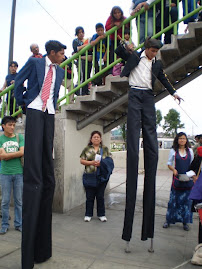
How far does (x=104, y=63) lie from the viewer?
19.6ft

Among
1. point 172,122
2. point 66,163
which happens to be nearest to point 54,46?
point 66,163

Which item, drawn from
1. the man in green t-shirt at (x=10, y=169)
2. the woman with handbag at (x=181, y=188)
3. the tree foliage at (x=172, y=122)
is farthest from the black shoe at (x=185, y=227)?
the tree foliage at (x=172, y=122)

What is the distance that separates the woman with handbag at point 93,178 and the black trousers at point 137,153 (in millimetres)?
1797

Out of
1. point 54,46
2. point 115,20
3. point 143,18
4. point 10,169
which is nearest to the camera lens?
point 54,46

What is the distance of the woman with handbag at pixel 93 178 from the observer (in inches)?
203

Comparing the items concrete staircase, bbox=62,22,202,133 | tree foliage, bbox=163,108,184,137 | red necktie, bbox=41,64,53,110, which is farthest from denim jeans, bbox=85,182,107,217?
tree foliage, bbox=163,108,184,137

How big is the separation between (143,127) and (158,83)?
9.82 ft

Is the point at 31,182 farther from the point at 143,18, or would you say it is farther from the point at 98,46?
the point at 143,18

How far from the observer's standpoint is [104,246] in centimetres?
372

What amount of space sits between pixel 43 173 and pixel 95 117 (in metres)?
3.19

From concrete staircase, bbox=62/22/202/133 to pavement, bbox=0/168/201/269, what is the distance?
227 centimetres

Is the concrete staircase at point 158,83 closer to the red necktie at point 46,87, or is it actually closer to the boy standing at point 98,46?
the boy standing at point 98,46

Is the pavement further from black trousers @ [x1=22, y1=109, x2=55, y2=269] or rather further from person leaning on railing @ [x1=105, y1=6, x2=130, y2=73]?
person leaning on railing @ [x1=105, y1=6, x2=130, y2=73]

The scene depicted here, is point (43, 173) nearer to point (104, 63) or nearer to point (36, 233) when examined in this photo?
point (36, 233)
